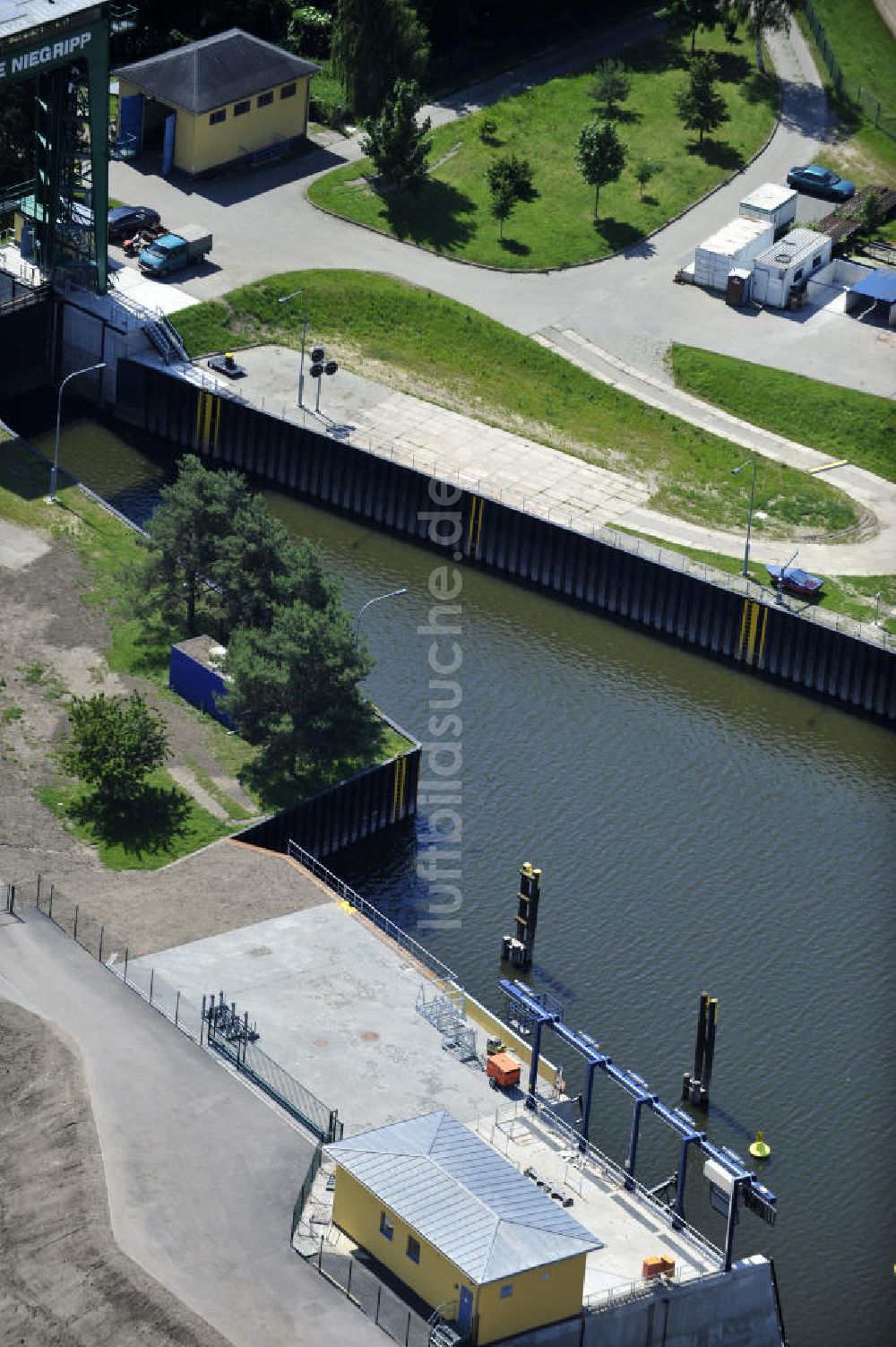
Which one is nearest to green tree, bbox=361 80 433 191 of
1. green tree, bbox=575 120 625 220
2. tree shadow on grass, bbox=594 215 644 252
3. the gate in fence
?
green tree, bbox=575 120 625 220

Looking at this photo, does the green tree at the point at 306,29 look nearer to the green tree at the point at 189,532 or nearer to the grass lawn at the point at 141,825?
the green tree at the point at 189,532

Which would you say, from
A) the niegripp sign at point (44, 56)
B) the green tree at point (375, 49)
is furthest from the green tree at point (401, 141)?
the niegripp sign at point (44, 56)

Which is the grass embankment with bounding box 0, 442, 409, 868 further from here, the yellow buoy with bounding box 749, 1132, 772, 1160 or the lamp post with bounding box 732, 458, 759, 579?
the yellow buoy with bounding box 749, 1132, 772, 1160

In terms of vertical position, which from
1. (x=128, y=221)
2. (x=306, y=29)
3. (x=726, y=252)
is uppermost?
(x=306, y=29)

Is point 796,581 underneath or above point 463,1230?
underneath

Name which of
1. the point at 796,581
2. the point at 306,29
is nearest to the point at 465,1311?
the point at 796,581

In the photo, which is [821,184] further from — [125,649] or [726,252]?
[125,649]

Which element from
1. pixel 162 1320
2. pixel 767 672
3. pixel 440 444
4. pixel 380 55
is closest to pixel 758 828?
pixel 767 672
